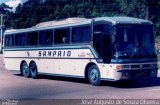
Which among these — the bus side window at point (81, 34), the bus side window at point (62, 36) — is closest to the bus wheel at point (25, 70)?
the bus side window at point (62, 36)

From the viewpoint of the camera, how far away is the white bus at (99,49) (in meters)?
15.0

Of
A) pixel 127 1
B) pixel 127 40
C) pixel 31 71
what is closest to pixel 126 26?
pixel 127 40

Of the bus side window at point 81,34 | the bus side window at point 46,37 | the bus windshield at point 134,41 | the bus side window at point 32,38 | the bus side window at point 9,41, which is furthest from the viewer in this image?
the bus side window at point 9,41

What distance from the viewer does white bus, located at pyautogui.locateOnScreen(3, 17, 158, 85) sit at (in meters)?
15.0

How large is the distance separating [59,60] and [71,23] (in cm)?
205

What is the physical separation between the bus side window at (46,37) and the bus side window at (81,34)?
7.04ft

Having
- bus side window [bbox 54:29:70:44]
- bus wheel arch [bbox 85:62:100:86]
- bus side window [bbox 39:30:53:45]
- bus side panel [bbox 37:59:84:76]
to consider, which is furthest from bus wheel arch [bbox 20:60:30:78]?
bus wheel arch [bbox 85:62:100:86]

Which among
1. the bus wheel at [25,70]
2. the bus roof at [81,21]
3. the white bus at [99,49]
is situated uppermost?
the bus roof at [81,21]

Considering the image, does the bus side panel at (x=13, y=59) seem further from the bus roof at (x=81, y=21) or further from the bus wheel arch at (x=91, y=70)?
the bus wheel arch at (x=91, y=70)

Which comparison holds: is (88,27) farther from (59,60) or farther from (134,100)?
(134,100)

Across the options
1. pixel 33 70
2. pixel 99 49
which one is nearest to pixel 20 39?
pixel 33 70

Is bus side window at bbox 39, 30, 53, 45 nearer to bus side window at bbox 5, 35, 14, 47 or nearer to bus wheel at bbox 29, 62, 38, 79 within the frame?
bus wheel at bbox 29, 62, 38, 79

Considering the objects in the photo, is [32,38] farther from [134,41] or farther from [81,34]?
[134,41]

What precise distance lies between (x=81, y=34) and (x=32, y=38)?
16.5ft
